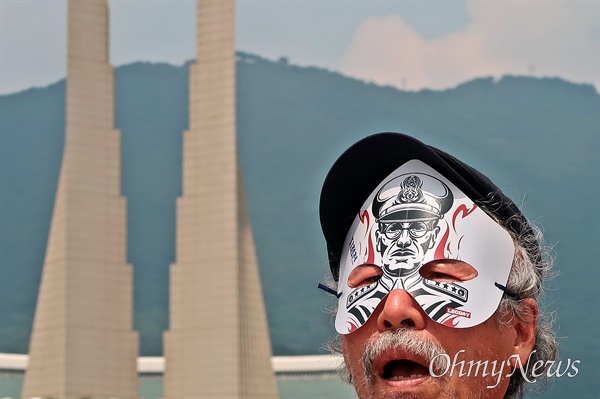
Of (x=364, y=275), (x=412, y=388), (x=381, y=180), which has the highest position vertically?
(x=381, y=180)

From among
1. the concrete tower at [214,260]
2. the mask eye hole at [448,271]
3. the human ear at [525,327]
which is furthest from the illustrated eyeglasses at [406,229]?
the concrete tower at [214,260]

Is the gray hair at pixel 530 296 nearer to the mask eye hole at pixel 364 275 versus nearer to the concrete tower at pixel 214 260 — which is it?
the mask eye hole at pixel 364 275

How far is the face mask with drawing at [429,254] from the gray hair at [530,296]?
73 mm

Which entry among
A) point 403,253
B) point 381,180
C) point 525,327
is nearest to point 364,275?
point 403,253

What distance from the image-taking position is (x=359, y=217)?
5965mm

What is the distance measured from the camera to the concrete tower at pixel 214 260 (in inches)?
1735

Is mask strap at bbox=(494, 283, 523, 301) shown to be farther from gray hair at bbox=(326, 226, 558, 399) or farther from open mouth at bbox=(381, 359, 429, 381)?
open mouth at bbox=(381, 359, 429, 381)

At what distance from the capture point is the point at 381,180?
5.93m

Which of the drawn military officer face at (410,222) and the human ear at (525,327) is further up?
the drawn military officer face at (410,222)

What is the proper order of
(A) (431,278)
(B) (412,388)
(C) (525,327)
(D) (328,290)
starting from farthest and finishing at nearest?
(D) (328,290)
(C) (525,327)
(A) (431,278)
(B) (412,388)

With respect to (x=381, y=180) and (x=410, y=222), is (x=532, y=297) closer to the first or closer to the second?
(x=410, y=222)

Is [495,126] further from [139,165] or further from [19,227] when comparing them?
[19,227]

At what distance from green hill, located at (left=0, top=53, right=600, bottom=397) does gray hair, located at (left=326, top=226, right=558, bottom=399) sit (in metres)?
48.2

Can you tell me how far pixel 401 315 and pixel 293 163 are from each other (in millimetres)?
81350
